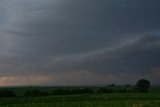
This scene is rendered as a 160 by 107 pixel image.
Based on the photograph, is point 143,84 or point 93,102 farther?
point 143,84

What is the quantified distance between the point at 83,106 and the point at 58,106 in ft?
9.87


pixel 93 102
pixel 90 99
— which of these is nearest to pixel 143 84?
pixel 90 99

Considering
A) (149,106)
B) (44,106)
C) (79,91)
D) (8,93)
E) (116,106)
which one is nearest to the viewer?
(149,106)

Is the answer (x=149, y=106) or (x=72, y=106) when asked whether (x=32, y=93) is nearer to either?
(x=72, y=106)

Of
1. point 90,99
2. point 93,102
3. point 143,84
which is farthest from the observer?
point 143,84

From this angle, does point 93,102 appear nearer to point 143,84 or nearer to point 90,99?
point 90,99

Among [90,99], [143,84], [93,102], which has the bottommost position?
[93,102]

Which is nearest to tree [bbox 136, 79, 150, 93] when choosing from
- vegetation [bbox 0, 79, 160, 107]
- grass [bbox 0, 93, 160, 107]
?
vegetation [bbox 0, 79, 160, 107]

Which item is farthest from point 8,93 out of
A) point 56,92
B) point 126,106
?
point 126,106

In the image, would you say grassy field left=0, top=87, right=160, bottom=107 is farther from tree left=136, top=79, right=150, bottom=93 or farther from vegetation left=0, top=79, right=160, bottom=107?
tree left=136, top=79, right=150, bottom=93

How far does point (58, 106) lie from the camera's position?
40469mm

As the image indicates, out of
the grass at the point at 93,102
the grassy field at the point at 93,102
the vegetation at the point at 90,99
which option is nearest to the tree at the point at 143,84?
the vegetation at the point at 90,99

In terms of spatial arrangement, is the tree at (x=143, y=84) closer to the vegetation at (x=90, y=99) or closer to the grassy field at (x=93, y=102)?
the vegetation at (x=90, y=99)

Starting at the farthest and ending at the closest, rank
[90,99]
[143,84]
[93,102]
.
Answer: [143,84] → [90,99] → [93,102]
